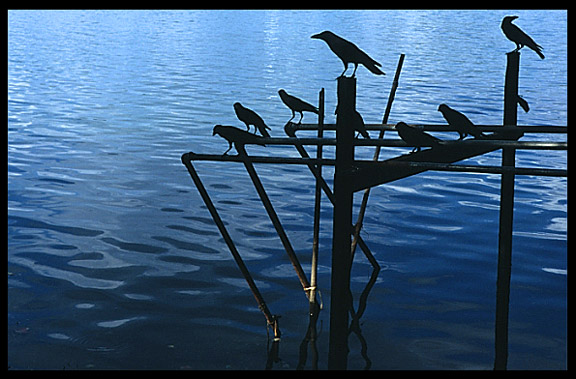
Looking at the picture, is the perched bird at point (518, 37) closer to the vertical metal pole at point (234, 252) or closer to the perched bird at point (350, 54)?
the perched bird at point (350, 54)

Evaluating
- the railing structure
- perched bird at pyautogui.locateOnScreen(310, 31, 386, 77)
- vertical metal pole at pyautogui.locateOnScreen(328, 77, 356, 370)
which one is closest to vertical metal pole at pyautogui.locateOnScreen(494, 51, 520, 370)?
the railing structure

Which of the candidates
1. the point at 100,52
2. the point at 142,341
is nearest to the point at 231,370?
the point at 142,341

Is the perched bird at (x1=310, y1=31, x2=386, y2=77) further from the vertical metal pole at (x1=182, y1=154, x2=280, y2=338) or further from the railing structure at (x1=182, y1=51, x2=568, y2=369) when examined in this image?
the vertical metal pole at (x1=182, y1=154, x2=280, y2=338)

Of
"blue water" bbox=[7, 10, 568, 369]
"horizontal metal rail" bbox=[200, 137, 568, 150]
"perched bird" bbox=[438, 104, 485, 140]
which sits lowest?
"blue water" bbox=[7, 10, 568, 369]

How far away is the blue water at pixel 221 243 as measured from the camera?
9.77 metres

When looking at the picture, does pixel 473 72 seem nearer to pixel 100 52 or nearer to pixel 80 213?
pixel 100 52

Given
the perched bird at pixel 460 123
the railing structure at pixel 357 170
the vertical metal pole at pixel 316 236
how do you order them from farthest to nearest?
the vertical metal pole at pixel 316 236
the perched bird at pixel 460 123
the railing structure at pixel 357 170

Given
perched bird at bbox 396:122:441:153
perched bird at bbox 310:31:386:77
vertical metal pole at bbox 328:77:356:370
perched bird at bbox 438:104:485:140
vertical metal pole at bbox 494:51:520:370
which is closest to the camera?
vertical metal pole at bbox 328:77:356:370

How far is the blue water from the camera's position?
9766mm

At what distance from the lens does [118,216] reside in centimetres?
1519

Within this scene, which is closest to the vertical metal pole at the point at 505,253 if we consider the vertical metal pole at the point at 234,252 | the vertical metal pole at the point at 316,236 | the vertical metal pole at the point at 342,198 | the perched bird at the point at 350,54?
the perched bird at the point at 350,54

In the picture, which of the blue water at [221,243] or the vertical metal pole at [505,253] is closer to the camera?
the vertical metal pole at [505,253]

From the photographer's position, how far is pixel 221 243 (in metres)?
13.6

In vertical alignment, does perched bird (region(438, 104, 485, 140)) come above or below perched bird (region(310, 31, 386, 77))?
below
